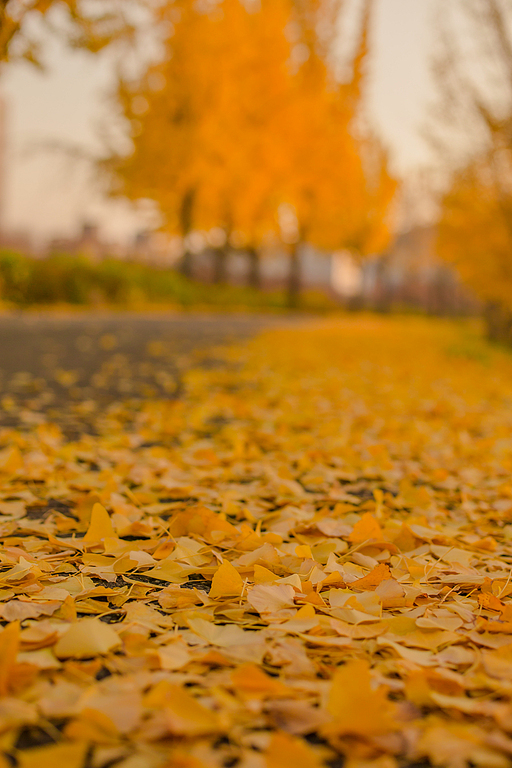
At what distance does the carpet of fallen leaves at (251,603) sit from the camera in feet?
3.14

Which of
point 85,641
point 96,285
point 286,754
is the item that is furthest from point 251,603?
point 96,285

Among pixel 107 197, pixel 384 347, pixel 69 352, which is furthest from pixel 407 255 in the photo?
pixel 69 352

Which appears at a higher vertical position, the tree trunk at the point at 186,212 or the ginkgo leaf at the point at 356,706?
the tree trunk at the point at 186,212

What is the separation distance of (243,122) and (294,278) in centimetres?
841

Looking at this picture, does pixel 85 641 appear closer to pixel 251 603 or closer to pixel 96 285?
pixel 251 603

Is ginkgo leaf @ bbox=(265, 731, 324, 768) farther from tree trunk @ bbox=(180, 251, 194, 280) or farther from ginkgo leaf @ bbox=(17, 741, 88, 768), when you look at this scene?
tree trunk @ bbox=(180, 251, 194, 280)

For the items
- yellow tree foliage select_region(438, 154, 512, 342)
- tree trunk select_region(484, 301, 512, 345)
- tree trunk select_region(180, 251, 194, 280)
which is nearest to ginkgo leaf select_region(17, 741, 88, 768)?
yellow tree foliage select_region(438, 154, 512, 342)

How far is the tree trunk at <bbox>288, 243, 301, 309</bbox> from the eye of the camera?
80.5ft

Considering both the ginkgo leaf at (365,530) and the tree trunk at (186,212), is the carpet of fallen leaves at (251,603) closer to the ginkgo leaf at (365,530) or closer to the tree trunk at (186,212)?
the ginkgo leaf at (365,530)

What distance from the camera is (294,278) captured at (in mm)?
25234

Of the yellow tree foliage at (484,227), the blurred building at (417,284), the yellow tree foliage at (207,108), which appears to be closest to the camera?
the yellow tree foliage at (484,227)

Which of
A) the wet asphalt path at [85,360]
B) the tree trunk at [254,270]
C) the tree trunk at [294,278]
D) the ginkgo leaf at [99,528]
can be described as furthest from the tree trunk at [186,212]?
the ginkgo leaf at [99,528]

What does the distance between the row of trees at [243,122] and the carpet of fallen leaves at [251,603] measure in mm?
12938

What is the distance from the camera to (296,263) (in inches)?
A: 985
